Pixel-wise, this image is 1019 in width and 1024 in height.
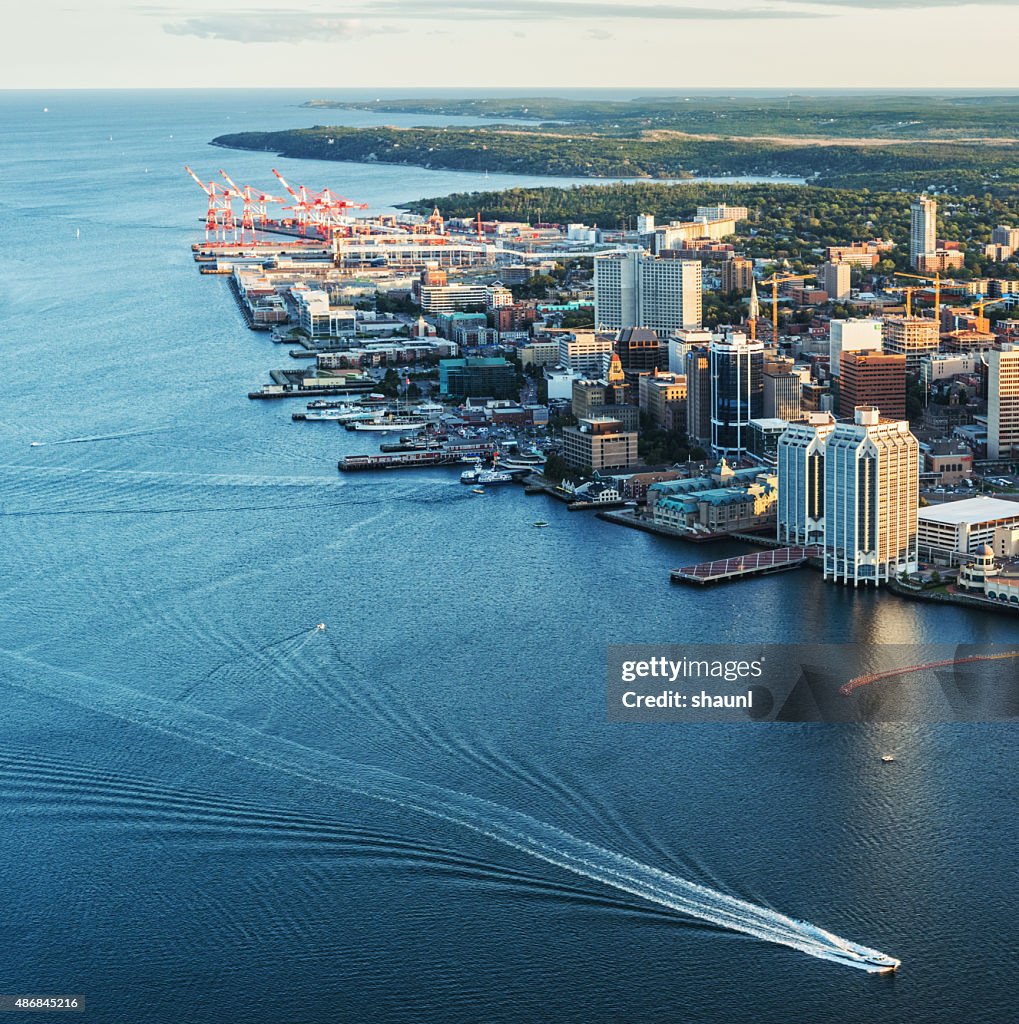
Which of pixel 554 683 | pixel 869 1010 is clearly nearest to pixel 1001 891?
pixel 869 1010

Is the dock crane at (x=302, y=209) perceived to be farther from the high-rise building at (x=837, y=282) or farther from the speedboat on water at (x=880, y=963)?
the speedboat on water at (x=880, y=963)

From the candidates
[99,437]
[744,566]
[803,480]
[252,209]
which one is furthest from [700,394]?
[252,209]

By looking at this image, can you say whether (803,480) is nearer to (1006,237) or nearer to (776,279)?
(776,279)

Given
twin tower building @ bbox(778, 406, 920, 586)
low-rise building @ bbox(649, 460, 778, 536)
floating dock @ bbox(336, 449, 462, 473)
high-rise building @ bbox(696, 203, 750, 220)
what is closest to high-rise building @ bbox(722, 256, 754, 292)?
high-rise building @ bbox(696, 203, 750, 220)

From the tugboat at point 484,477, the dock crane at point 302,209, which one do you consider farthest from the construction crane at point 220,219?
the tugboat at point 484,477

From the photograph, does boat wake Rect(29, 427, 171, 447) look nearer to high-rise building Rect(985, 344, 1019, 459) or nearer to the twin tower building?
the twin tower building

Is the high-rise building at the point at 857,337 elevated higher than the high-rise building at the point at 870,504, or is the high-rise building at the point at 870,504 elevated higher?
the high-rise building at the point at 857,337
